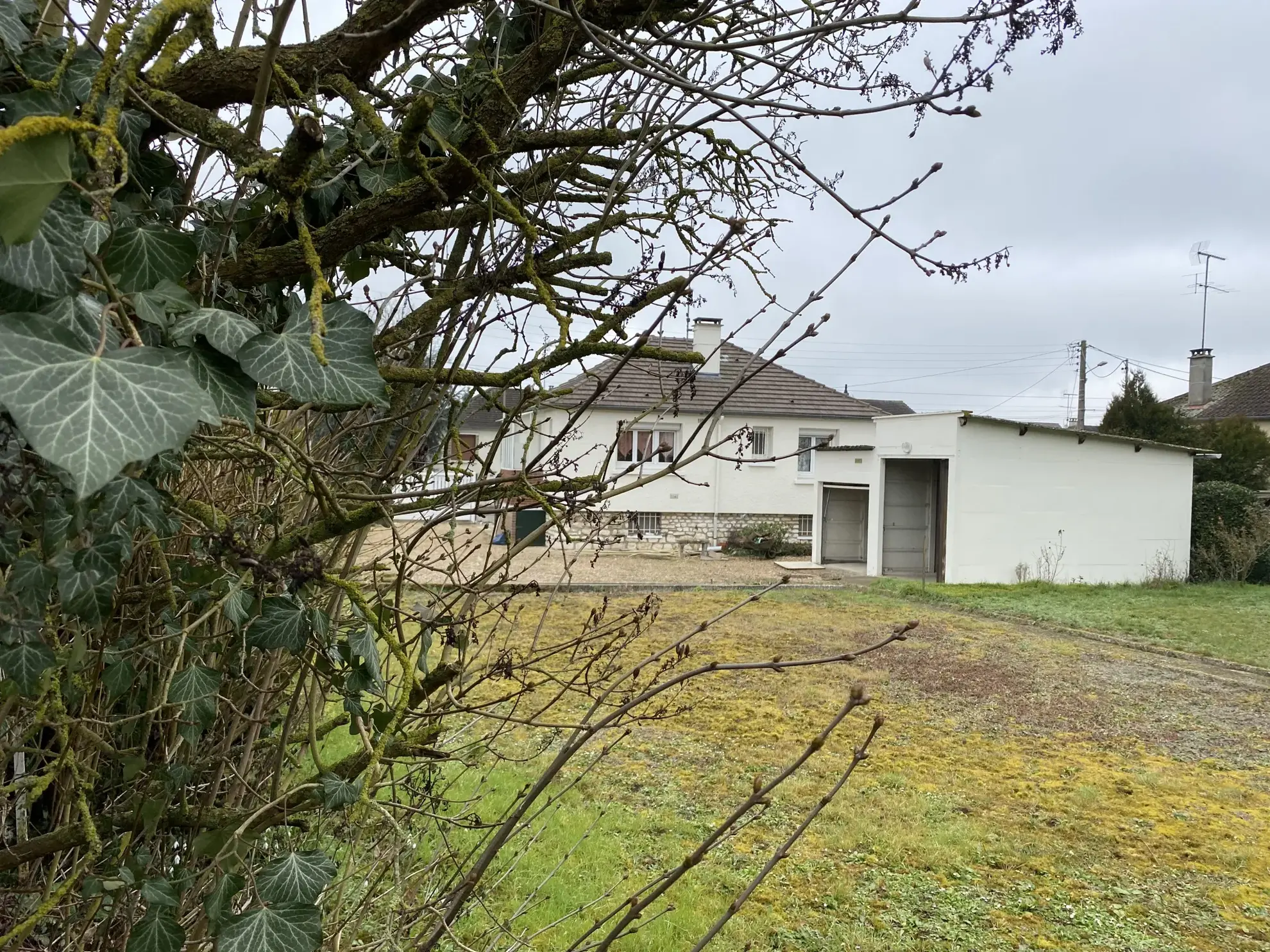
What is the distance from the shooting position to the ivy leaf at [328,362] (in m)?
Answer: 0.77

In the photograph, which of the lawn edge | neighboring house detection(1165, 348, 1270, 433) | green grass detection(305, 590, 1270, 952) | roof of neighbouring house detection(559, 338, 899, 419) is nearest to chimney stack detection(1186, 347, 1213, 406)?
neighboring house detection(1165, 348, 1270, 433)

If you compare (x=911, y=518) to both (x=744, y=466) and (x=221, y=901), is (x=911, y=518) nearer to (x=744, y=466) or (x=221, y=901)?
(x=744, y=466)

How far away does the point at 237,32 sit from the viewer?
4.85ft

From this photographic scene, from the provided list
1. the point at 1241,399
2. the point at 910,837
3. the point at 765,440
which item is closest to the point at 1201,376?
the point at 1241,399

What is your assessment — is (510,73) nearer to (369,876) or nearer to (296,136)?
(296,136)

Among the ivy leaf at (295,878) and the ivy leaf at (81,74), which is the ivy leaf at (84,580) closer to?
the ivy leaf at (295,878)

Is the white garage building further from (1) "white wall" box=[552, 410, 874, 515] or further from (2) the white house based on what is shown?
(1) "white wall" box=[552, 410, 874, 515]

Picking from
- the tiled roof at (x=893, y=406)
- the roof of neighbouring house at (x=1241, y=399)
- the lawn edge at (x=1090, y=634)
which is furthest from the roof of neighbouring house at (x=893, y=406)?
the lawn edge at (x=1090, y=634)

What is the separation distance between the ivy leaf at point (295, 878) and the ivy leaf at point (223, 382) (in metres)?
0.68

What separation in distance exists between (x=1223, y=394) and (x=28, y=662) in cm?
3650

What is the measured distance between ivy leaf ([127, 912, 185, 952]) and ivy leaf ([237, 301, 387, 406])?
91cm

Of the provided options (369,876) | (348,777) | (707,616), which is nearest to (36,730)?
(348,777)

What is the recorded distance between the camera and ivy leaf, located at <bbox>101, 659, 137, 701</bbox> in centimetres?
142

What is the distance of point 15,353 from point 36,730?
4.71 ft
